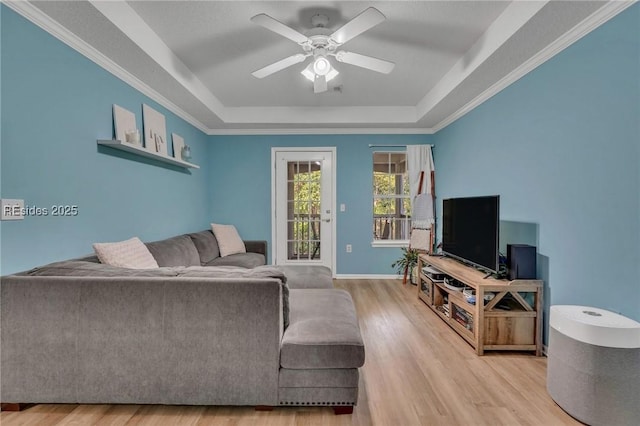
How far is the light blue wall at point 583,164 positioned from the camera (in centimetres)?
165

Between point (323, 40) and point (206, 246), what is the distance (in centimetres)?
257

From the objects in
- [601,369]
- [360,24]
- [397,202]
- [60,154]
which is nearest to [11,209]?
[60,154]

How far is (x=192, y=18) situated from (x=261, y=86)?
1.28 meters

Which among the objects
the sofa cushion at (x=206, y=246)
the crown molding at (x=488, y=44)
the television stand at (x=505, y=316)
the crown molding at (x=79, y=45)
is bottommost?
the television stand at (x=505, y=316)

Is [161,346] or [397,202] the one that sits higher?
[397,202]

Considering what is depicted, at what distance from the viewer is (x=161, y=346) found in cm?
153

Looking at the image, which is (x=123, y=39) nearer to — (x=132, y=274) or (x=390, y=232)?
(x=132, y=274)

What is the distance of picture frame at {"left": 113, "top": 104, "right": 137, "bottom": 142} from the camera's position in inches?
96.9

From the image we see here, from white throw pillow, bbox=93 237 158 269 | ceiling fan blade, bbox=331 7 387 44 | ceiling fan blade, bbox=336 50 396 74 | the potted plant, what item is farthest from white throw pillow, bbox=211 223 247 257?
ceiling fan blade, bbox=331 7 387 44

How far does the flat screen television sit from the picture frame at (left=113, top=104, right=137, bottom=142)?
3092 millimetres

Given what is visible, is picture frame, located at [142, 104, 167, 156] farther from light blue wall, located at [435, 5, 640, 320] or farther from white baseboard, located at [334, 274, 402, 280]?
light blue wall, located at [435, 5, 640, 320]

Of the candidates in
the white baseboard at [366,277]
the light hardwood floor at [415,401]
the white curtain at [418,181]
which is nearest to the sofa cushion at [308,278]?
the light hardwood floor at [415,401]

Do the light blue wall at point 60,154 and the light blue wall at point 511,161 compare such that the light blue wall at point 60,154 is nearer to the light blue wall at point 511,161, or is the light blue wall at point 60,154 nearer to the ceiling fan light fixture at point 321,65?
the light blue wall at point 511,161

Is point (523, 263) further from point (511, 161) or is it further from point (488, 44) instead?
point (488, 44)
